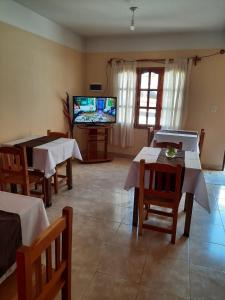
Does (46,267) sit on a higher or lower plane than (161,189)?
higher

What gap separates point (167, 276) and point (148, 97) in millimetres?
3874

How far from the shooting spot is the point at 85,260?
83.7 inches

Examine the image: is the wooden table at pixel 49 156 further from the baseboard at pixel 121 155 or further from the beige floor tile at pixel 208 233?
the baseboard at pixel 121 155

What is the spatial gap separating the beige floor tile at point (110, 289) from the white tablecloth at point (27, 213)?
71 centimetres

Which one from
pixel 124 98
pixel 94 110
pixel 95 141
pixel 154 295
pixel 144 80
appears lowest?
pixel 154 295

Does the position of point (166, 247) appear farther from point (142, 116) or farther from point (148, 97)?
point (148, 97)

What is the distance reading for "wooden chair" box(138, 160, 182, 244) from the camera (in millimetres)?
2209

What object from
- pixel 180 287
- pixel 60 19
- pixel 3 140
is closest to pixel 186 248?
pixel 180 287

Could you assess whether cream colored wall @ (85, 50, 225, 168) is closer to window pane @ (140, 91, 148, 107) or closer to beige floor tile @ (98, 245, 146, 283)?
window pane @ (140, 91, 148, 107)

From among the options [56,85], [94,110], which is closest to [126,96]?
[94,110]

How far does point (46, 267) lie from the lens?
3.61ft

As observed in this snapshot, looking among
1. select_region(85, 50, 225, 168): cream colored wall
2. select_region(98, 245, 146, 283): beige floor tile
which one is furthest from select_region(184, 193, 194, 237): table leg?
select_region(85, 50, 225, 168): cream colored wall

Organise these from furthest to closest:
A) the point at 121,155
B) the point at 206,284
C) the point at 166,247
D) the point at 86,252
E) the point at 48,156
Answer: the point at 121,155, the point at 48,156, the point at 166,247, the point at 86,252, the point at 206,284

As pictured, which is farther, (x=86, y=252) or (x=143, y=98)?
(x=143, y=98)
